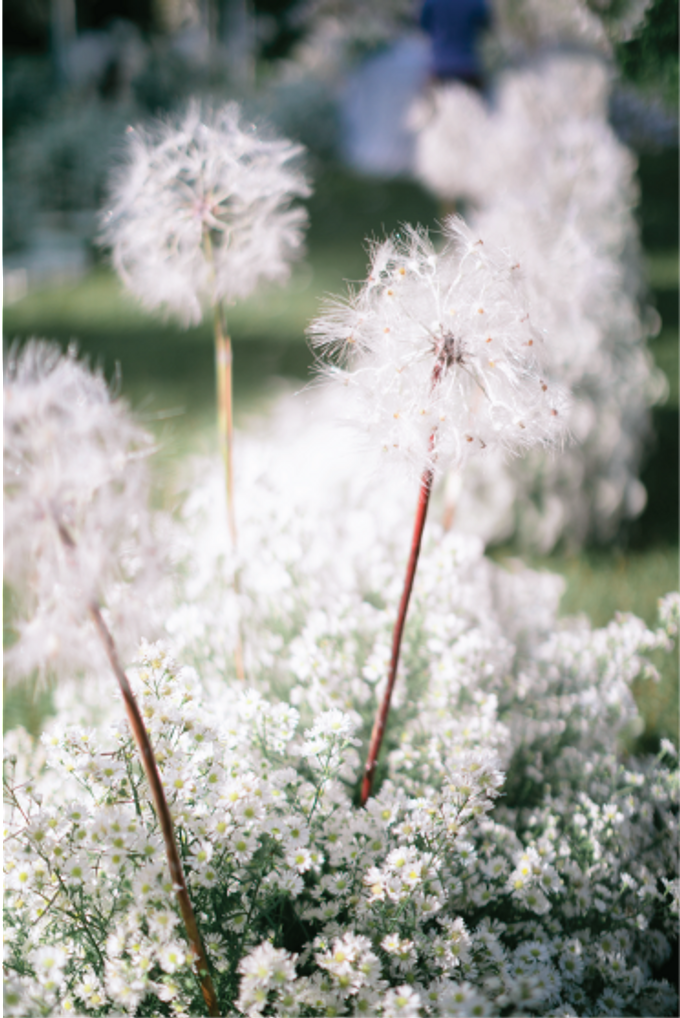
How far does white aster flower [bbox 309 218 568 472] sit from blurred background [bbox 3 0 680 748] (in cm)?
42

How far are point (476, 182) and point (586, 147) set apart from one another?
Result: 23.0 inches

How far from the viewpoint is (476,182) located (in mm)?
4055

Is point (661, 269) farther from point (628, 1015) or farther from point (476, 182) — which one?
point (628, 1015)

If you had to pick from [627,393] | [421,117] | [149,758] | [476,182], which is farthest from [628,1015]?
[421,117]

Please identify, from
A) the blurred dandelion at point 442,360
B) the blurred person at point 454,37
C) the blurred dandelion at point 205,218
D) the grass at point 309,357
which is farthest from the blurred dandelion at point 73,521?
the blurred person at point 454,37

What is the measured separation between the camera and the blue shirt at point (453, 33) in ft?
27.0

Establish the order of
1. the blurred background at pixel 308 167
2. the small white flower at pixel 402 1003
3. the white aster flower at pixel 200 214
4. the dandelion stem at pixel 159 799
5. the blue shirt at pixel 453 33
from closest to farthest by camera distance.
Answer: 1. the dandelion stem at pixel 159 799
2. the small white flower at pixel 402 1003
3. the white aster flower at pixel 200 214
4. the blurred background at pixel 308 167
5. the blue shirt at pixel 453 33

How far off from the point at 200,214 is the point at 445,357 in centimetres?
83

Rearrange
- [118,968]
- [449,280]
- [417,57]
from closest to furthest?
[118,968]
[449,280]
[417,57]

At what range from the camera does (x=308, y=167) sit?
412 inches

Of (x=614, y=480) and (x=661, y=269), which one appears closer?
(x=614, y=480)

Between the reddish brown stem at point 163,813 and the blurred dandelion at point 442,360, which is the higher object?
the blurred dandelion at point 442,360

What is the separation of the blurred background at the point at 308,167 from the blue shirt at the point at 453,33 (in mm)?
181

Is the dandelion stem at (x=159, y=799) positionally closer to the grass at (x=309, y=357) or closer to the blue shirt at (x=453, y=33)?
the grass at (x=309, y=357)
